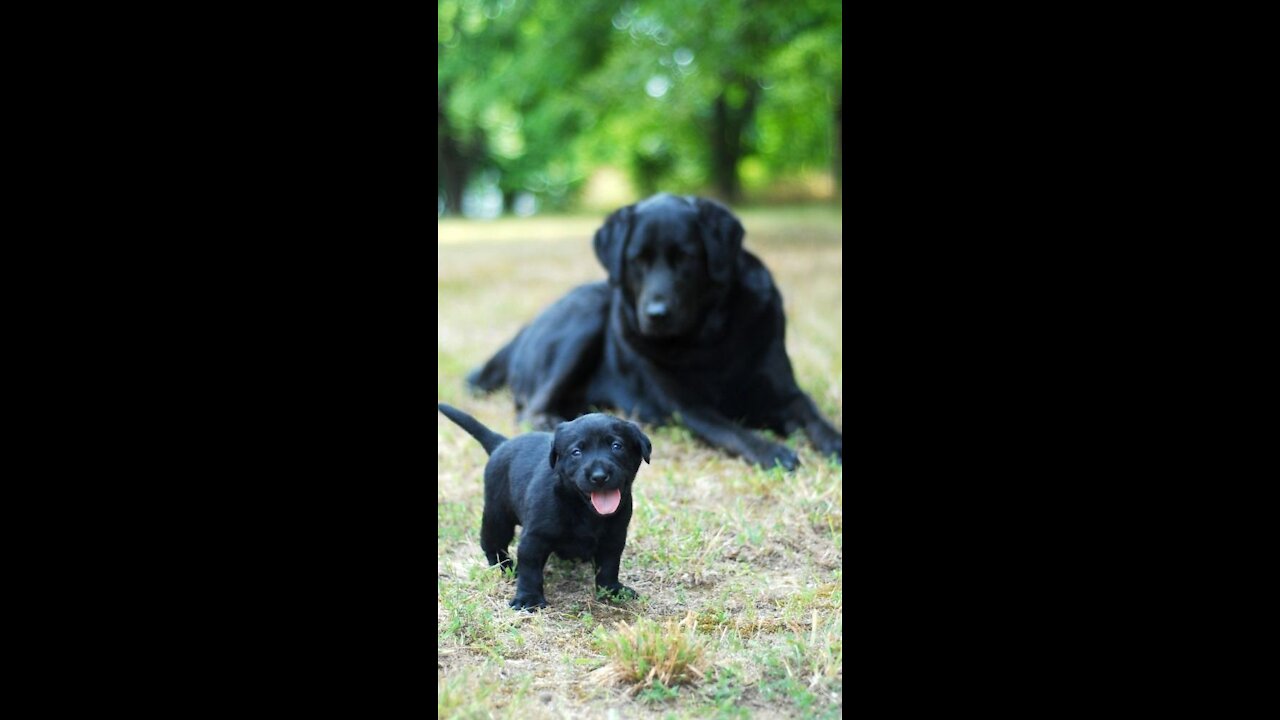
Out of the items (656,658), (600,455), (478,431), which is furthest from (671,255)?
(656,658)

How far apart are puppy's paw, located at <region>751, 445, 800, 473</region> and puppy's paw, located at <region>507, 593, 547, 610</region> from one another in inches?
69.7

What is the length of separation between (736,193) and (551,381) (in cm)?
1632

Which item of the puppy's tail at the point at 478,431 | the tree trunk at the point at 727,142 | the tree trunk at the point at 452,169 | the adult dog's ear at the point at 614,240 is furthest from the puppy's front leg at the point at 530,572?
the tree trunk at the point at 452,169

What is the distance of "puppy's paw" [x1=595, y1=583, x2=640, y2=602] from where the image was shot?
9.57 ft

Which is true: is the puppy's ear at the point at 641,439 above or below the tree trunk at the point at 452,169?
below

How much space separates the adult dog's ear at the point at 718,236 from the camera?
4.69m

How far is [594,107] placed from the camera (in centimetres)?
1833

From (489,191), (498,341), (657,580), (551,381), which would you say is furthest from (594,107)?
(657,580)

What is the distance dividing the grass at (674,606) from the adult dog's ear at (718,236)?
0.76 m

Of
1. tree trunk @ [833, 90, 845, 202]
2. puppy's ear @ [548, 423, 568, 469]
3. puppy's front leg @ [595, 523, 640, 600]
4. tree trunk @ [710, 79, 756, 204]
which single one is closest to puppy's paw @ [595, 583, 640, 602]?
puppy's front leg @ [595, 523, 640, 600]

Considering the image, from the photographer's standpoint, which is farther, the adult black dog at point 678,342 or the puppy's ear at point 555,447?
the adult black dog at point 678,342

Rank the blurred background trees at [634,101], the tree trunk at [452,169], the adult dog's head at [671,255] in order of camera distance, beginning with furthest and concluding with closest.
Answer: the tree trunk at [452,169], the blurred background trees at [634,101], the adult dog's head at [671,255]

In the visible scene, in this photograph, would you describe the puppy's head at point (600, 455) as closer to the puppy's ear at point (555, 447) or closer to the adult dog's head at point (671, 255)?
the puppy's ear at point (555, 447)
